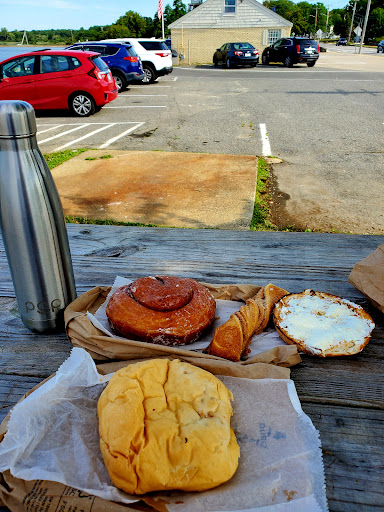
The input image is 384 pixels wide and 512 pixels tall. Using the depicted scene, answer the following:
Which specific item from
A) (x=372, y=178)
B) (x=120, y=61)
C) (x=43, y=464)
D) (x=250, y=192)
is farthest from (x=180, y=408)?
(x=120, y=61)

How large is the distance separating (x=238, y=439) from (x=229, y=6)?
40.1 meters

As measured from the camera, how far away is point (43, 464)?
980mm

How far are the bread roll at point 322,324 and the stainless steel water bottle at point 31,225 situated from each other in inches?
31.0

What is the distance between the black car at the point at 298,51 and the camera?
25.8 m

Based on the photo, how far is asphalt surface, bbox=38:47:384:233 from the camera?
19.1 feet

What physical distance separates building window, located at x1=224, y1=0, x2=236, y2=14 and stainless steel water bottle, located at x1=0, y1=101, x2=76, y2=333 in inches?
1543

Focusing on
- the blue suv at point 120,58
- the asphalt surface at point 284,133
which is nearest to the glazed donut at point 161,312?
the asphalt surface at point 284,133

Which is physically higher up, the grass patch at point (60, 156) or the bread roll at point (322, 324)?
the bread roll at point (322, 324)

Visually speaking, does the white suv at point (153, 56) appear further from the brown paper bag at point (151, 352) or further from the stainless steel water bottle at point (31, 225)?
the brown paper bag at point (151, 352)

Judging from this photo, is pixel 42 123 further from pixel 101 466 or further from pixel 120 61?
pixel 101 466

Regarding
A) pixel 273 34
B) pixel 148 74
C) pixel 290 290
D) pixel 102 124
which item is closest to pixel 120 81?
pixel 148 74

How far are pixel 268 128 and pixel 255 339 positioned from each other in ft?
32.0

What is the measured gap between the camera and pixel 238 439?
3.42ft

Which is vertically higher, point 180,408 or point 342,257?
point 180,408
